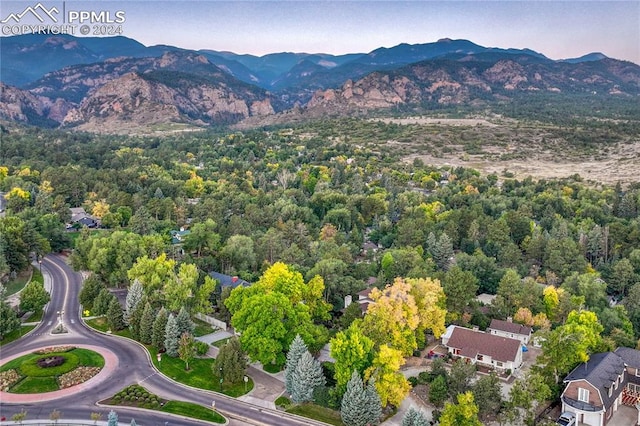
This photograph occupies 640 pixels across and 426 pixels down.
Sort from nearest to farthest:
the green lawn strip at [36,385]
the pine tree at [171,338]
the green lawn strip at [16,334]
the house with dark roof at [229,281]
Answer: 1. the green lawn strip at [36,385]
2. the pine tree at [171,338]
3. the green lawn strip at [16,334]
4. the house with dark roof at [229,281]

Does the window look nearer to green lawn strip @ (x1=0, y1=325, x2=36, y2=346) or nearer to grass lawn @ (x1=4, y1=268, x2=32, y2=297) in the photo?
green lawn strip @ (x1=0, y1=325, x2=36, y2=346)

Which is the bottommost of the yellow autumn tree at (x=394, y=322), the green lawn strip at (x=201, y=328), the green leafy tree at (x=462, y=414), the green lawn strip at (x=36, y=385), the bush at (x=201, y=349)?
the green lawn strip at (x=201, y=328)

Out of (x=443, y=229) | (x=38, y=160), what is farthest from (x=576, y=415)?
(x=38, y=160)

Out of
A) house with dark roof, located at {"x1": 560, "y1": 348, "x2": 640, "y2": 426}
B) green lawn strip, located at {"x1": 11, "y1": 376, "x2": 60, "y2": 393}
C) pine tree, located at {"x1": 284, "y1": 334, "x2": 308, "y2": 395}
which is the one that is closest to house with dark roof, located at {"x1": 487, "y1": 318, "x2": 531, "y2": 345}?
house with dark roof, located at {"x1": 560, "y1": 348, "x2": 640, "y2": 426}

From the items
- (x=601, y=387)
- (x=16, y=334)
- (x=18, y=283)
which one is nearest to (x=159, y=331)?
→ (x=16, y=334)

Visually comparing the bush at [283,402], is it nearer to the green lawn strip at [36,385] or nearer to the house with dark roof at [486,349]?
the house with dark roof at [486,349]

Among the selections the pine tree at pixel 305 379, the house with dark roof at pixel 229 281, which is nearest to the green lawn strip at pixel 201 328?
the house with dark roof at pixel 229 281

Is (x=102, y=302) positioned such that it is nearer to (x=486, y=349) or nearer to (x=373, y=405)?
(x=373, y=405)
